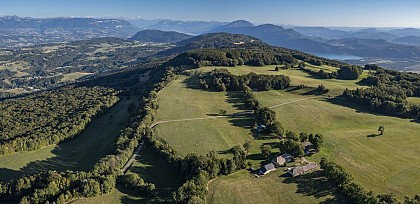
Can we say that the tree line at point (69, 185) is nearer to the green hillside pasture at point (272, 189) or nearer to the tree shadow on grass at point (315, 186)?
the green hillside pasture at point (272, 189)

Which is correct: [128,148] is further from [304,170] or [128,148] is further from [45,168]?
[304,170]

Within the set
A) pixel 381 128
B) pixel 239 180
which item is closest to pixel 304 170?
pixel 239 180

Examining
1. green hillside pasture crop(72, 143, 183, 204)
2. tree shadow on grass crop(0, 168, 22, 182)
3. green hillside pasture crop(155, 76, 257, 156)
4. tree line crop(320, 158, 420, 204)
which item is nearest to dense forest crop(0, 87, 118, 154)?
tree shadow on grass crop(0, 168, 22, 182)

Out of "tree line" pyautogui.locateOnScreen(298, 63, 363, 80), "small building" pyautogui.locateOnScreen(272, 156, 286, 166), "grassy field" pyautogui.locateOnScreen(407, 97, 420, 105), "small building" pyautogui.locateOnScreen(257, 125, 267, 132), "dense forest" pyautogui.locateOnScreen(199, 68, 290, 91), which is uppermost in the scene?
"tree line" pyautogui.locateOnScreen(298, 63, 363, 80)

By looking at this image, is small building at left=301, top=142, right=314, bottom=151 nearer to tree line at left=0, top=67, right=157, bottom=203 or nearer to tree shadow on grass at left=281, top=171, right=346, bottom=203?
tree shadow on grass at left=281, top=171, right=346, bottom=203

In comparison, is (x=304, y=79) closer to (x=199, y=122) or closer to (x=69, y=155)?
(x=199, y=122)
